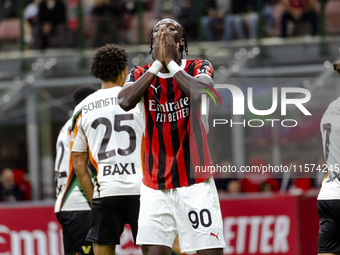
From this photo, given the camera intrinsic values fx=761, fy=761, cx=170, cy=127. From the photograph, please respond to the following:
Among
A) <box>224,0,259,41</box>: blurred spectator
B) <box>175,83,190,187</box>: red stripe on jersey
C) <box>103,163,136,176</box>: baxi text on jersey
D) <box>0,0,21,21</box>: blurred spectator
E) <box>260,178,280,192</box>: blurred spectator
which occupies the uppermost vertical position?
<box>0,0,21,21</box>: blurred spectator

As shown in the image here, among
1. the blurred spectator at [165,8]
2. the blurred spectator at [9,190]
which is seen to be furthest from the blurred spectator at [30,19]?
the blurred spectator at [9,190]

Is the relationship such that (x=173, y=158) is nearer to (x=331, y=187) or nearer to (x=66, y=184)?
(x=331, y=187)

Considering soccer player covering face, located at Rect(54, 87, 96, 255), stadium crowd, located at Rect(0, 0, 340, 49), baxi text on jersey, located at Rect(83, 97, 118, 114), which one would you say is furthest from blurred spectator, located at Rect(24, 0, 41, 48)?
baxi text on jersey, located at Rect(83, 97, 118, 114)

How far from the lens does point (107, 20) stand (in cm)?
1541

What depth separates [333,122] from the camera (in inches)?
237

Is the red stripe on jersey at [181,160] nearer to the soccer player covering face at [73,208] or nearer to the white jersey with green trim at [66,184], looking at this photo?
the white jersey with green trim at [66,184]

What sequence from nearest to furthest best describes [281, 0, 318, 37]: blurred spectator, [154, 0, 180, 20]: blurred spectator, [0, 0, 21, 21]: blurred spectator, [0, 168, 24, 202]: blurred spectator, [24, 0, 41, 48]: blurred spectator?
[0, 168, 24, 202]: blurred spectator < [281, 0, 318, 37]: blurred spectator < [154, 0, 180, 20]: blurred spectator < [24, 0, 41, 48]: blurred spectator < [0, 0, 21, 21]: blurred spectator

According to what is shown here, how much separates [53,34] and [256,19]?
414 cm

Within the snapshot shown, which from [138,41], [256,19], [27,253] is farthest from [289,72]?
[27,253]

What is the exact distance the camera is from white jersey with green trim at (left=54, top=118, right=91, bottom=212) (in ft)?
24.2

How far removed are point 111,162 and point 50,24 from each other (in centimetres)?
962

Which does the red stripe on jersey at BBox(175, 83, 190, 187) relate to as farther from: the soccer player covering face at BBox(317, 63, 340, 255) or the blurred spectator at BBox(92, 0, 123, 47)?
the blurred spectator at BBox(92, 0, 123, 47)

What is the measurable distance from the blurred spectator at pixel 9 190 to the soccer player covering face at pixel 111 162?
270 inches

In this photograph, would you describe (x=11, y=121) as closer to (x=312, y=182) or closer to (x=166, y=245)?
(x=312, y=182)
